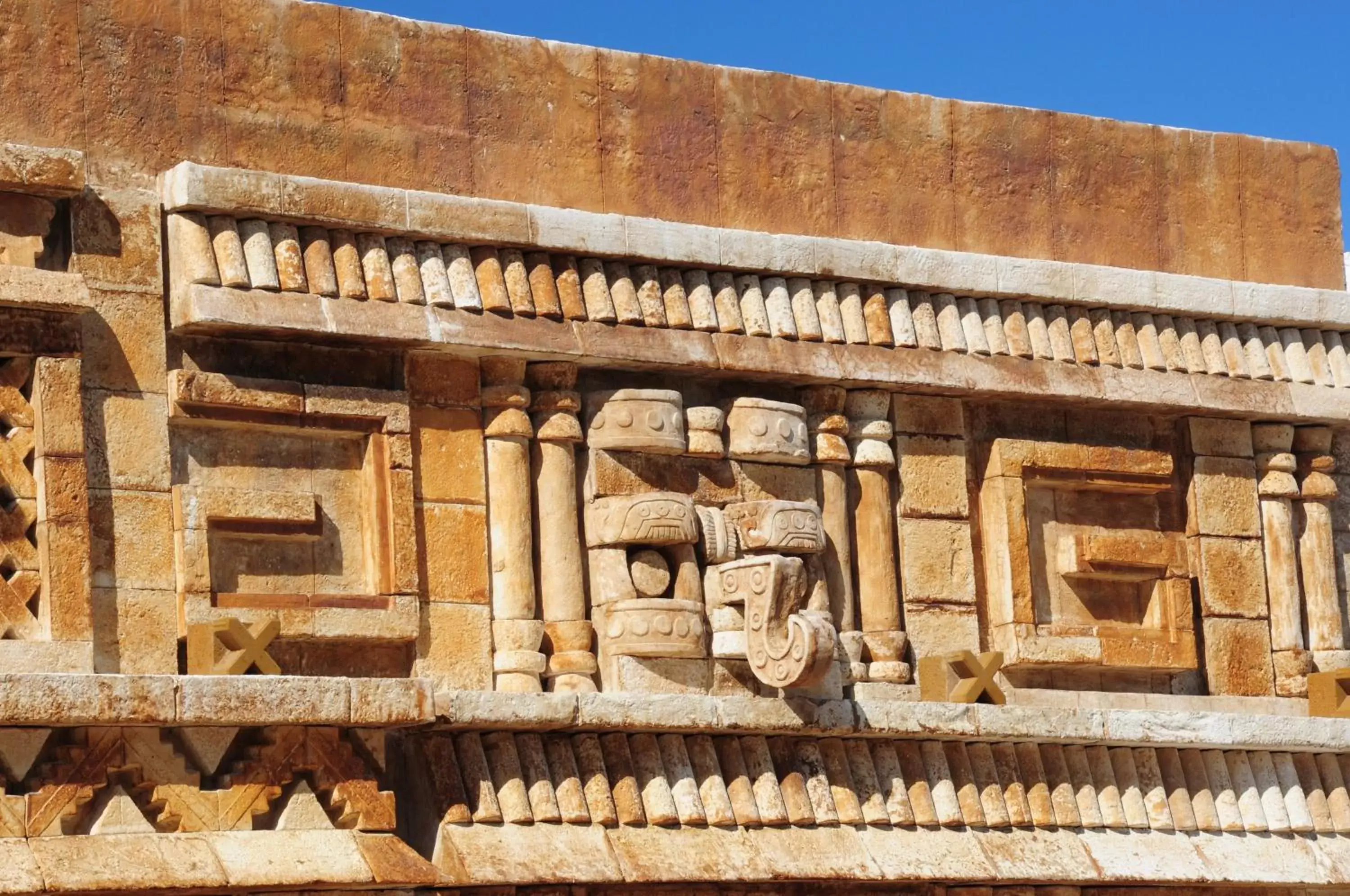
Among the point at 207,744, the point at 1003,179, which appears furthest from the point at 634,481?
the point at 1003,179

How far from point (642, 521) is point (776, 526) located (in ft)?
1.90

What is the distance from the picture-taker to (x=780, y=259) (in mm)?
10930

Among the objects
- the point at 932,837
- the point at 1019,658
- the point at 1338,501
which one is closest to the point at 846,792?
the point at 932,837

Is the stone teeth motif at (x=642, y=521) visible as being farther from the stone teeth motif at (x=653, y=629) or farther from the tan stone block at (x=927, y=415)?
the tan stone block at (x=927, y=415)

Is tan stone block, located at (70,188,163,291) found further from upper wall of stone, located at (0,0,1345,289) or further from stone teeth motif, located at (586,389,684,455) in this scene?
stone teeth motif, located at (586,389,684,455)

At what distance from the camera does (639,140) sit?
35.9 feet

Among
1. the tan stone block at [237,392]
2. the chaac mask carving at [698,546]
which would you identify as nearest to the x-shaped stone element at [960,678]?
the chaac mask carving at [698,546]

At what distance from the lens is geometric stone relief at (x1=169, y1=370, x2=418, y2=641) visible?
9.56m

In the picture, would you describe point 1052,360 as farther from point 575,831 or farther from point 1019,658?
point 575,831

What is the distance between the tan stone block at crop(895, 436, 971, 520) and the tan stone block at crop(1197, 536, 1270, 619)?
119 centimetres

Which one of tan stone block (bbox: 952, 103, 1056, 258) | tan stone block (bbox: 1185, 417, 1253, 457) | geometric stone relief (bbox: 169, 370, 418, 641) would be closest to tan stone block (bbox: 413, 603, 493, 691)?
geometric stone relief (bbox: 169, 370, 418, 641)

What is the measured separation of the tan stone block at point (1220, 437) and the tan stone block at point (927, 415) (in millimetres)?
1187

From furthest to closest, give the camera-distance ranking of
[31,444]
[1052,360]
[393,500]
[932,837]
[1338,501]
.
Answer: [1338,501] → [1052,360] → [932,837] → [393,500] → [31,444]

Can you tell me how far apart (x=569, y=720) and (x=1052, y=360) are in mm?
3014
